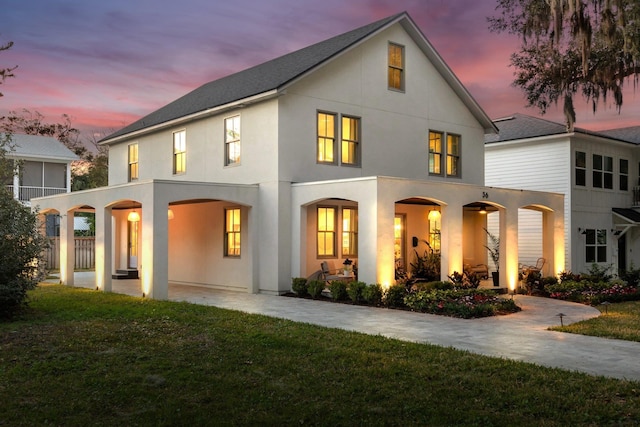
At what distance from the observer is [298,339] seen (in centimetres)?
925

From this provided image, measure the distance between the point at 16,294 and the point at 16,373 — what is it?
5142 millimetres

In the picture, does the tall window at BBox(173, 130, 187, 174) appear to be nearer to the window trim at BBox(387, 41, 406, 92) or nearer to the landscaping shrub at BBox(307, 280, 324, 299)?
the window trim at BBox(387, 41, 406, 92)

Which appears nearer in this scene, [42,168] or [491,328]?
[491,328]

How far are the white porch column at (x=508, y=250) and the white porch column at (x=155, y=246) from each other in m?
9.05

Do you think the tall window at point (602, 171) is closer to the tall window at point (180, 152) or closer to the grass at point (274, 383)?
the tall window at point (180, 152)

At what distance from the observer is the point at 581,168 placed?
23.2 meters

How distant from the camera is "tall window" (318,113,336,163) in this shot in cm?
1722

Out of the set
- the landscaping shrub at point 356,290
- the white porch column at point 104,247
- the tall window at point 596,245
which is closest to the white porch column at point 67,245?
the white porch column at point 104,247

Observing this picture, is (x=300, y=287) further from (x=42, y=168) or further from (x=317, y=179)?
(x=42, y=168)

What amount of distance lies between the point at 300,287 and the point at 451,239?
13.2ft

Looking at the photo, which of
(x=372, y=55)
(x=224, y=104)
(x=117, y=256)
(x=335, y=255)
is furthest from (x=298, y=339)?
(x=117, y=256)

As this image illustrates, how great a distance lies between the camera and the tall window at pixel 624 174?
25.7 m

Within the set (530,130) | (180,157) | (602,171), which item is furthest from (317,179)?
(602,171)

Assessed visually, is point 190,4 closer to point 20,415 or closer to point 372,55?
point 372,55
